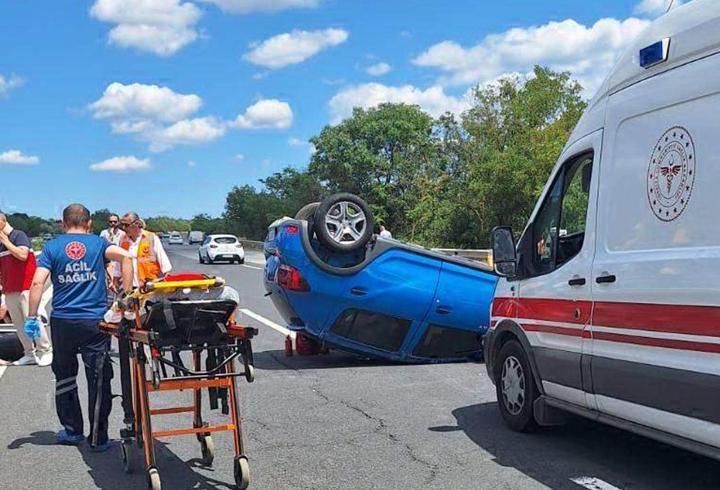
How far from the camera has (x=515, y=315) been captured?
20.8 feet

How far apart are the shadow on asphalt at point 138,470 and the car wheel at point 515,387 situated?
2.34 meters

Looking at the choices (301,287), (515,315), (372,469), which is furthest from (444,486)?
(301,287)

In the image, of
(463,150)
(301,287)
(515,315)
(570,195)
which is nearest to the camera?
(570,195)

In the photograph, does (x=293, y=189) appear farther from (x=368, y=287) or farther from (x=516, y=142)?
(x=368, y=287)

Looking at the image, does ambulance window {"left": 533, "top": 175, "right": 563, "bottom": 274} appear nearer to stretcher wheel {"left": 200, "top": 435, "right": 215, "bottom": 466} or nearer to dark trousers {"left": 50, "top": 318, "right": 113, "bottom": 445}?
stretcher wheel {"left": 200, "top": 435, "right": 215, "bottom": 466}

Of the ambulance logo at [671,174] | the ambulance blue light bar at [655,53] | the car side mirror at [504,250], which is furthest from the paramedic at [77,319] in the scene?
the ambulance blue light bar at [655,53]

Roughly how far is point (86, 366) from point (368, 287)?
368cm

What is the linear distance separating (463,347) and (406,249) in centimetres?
143

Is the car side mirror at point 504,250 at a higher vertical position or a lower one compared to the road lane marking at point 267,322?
higher

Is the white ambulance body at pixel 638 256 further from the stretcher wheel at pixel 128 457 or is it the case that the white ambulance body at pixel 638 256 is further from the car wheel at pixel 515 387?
the stretcher wheel at pixel 128 457

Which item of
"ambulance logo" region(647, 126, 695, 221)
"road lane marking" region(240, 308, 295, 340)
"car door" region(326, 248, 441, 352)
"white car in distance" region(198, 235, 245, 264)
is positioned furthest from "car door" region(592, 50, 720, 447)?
"white car in distance" region(198, 235, 245, 264)

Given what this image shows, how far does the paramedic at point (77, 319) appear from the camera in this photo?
6047 mm

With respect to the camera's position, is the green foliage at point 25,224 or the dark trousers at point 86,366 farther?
the green foliage at point 25,224

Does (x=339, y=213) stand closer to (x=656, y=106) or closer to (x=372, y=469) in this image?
(x=372, y=469)
